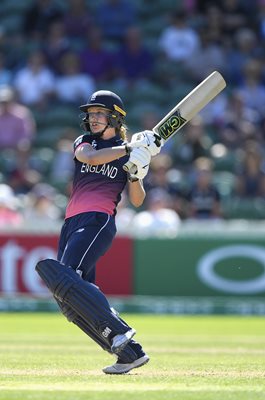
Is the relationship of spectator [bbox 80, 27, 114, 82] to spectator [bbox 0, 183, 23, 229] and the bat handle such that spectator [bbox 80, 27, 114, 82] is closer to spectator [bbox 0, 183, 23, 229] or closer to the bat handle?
spectator [bbox 0, 183, 23, 229]

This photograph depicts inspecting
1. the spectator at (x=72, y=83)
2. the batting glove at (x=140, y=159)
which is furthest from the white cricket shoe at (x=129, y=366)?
the spectator at (x=72, y=83)

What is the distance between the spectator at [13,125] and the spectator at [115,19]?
2290mm

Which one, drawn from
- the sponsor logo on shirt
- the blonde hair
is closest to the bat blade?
the blonde hair

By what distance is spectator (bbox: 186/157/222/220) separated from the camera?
12.6 meters

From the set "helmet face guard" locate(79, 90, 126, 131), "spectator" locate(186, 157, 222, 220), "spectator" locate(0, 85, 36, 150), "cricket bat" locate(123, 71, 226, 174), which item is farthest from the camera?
"spectator" locate(0, 85, 36, 150)

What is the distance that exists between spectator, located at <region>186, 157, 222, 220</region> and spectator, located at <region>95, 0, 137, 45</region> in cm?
401

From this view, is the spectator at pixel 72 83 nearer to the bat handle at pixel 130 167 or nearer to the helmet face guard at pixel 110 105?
the helmet face guard at pixel 110 105

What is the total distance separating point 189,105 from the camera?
6.48 meters

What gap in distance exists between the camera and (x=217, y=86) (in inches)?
256

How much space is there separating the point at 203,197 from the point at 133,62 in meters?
3.53

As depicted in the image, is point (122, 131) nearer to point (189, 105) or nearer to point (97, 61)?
point (189, 105)

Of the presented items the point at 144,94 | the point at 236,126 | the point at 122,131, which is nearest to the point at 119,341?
the point at 122,131

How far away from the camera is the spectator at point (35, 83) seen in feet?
49.6

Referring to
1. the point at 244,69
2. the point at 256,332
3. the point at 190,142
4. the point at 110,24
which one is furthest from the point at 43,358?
the point at 110,24
